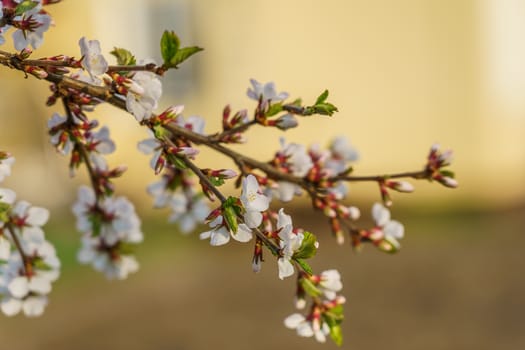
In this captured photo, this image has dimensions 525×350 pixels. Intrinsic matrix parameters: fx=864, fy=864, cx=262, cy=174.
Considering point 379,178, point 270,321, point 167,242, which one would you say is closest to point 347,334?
point 270,321

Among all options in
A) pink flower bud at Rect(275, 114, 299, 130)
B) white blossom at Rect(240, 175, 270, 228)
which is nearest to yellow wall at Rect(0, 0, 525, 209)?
pink flower bud at Rect(275, 114, 299, 130)

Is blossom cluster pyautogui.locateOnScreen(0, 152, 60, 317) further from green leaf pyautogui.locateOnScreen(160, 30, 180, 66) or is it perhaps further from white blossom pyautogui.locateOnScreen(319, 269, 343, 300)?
white blossom pyautogui.locateOnScreen(319, 269, 343, 300)

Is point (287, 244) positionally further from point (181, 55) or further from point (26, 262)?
point (26, 262)

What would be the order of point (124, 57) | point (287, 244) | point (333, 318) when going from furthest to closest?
point (333, 318), point (124, 57), point (287, 244)

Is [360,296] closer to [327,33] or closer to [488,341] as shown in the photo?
[488,341]

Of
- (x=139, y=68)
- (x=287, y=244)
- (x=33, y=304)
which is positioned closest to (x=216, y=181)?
(x=287, y=244)
